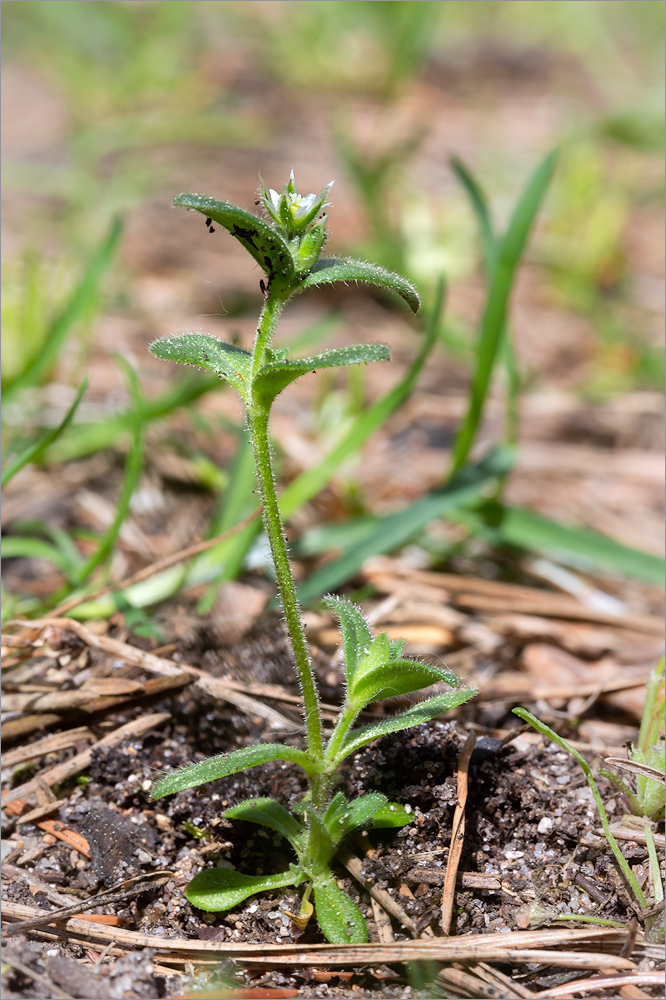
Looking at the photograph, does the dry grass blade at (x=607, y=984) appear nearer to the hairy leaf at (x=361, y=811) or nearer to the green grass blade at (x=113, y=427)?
the hairy leaf at (x=361, y=811)

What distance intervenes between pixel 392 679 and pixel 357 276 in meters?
0.79

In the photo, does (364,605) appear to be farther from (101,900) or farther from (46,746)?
(101,900)

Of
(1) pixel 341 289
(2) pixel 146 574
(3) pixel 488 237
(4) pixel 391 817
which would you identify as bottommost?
(4) pixel 391 817

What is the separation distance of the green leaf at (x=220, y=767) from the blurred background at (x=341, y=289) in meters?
0.82

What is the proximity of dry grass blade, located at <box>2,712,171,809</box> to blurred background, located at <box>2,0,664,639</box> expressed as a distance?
13.8 inches

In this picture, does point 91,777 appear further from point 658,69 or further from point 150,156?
point 658,69

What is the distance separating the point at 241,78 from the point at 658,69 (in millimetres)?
3100

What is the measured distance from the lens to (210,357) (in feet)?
5.75

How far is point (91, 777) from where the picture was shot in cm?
207

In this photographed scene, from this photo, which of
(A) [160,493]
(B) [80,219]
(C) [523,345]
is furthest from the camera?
(B) [80,219]

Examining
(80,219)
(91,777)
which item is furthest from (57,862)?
(80,219)

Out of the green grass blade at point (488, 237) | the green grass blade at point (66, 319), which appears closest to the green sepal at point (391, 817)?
the green grass blade at point (488, 237)

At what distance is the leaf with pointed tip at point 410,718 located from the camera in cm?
177

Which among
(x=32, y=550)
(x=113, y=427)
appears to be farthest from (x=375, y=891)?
(x=113, y=427)
